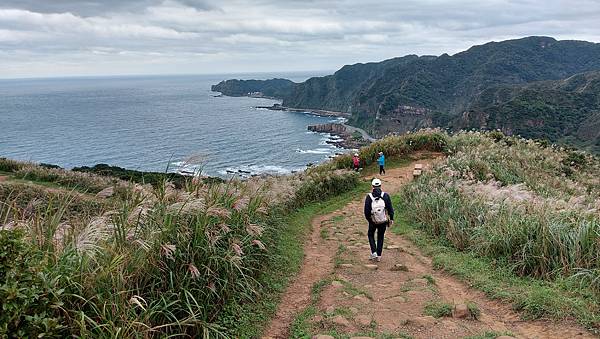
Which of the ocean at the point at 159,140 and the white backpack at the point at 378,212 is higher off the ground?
the white backpack at the point at 378,212

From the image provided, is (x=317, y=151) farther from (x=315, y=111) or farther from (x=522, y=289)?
(x=315, y=111)

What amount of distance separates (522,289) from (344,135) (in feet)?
295

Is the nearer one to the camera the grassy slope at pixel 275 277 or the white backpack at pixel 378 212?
the grassy slope at pixel 275 277

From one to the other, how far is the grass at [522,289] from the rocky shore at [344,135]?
70.6 m

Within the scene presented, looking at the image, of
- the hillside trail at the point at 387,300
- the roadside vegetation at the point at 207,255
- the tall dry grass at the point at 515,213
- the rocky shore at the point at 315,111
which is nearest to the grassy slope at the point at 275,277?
the roadside vegetation at the point at 207,255

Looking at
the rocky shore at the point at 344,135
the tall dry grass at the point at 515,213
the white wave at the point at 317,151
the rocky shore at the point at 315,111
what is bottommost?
the white wave at the point at 317,151

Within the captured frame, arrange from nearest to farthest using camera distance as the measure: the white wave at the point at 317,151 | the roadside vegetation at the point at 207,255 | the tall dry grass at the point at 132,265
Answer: the tall dry grass at the point at 132,265
the roadside vegetation at the point at 207,255
the white wave at the point at 317,151

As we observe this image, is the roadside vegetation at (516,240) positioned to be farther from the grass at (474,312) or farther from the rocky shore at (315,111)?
the rocky shore at (315,111)

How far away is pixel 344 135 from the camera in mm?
95000

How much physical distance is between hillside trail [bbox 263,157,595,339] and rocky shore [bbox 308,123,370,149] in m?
70.2

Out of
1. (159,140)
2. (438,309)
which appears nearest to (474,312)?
(438,309)

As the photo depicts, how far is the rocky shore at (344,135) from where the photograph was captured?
81.7 metres

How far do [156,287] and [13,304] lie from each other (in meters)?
1.65

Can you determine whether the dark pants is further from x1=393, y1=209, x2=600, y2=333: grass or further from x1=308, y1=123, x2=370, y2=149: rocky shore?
x1=308, y1=123, x2=370, y2=149: rocky shore
